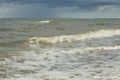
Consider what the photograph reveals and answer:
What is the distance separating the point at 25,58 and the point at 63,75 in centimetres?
342

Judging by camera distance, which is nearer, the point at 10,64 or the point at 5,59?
the point at 10,64

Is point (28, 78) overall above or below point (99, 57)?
above

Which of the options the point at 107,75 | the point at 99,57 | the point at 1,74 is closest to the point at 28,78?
the point at 1,74

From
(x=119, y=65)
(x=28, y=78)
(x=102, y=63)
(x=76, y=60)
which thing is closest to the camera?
(x=28, y=78)

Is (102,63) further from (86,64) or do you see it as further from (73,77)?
(73,77)

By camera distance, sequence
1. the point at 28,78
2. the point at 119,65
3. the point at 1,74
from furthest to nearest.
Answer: the point at 119,65 < the point at 1,74 < the point at 28,78

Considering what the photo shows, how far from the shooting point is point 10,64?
10109 millimetres

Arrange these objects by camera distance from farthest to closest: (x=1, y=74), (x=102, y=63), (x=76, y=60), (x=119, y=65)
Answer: (x=76, y=60)
(x=102, y=63)
(x=119, y=65)
(x=1, y=74)

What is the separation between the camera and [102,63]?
10.2 metres

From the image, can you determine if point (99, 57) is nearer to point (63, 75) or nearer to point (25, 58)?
point (25, 58)

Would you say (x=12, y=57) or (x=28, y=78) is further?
(x=12, y=57)

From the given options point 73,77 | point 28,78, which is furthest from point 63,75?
point 28,78

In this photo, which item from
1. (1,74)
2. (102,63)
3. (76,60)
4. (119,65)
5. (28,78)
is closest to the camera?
(28,78)

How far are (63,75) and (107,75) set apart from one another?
3.93ft
